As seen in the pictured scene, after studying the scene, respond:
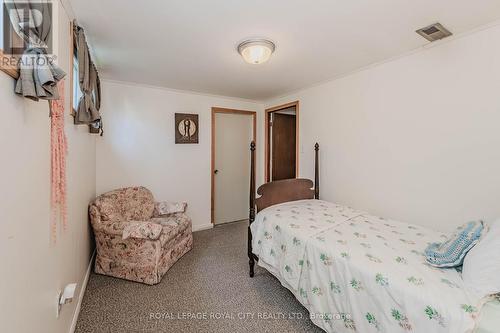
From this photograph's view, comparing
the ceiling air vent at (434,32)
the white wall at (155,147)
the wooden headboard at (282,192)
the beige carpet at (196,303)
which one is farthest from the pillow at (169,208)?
the ceiling air vent at (434,32)

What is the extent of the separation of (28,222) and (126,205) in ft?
6.35

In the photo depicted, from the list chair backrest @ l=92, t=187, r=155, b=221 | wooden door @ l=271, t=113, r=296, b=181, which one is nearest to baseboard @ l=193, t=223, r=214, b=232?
chair backrest @ l=92, t=187, r=155, b=221

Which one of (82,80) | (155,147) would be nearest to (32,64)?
(82,80)

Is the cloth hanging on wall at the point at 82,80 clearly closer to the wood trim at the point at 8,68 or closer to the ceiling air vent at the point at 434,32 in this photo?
the wood trim at the point at 8,68

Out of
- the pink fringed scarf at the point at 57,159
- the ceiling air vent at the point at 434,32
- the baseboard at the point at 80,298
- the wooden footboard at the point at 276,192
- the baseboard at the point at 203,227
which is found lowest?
the baseboard at the point at 80,298

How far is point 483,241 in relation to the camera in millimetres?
1243

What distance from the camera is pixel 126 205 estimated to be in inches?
110

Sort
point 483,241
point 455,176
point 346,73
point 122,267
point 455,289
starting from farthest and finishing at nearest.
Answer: point 346,73
point 122,267
point 455,176
point 483,241
point 455,289

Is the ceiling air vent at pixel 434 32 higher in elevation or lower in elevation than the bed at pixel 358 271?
higher

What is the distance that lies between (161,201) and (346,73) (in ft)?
10.0

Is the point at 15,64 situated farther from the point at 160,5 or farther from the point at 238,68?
the point at 238,68

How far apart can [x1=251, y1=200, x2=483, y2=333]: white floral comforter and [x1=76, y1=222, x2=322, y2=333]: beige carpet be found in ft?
0.90

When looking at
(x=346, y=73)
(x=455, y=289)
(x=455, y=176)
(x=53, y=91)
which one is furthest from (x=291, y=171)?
(x=53, y=91)

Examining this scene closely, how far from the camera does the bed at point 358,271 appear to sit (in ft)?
3.60
